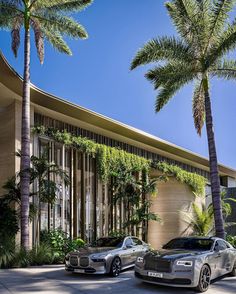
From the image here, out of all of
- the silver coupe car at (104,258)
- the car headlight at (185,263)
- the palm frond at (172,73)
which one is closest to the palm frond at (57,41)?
the palm frond at (172,73)

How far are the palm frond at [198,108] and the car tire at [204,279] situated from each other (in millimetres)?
10392

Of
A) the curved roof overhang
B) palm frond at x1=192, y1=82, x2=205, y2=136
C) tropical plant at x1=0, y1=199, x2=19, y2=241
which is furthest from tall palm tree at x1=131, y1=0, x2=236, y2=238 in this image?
tropical plant at x1=0, y1=199, x2=19, y2=241

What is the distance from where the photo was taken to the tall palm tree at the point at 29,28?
1599 centimetres

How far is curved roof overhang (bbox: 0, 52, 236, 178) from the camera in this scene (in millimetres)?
16889

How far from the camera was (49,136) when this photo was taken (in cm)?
2031

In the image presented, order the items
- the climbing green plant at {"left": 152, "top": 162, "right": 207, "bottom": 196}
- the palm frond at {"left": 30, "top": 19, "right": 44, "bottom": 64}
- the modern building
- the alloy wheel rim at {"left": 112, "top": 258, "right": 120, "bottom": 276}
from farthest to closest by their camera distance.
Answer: the climbing green plant at {"left": 152, "top": 162, "right": 207, "bottom": 196}
the modern building
the palm frond at {"left": 30, "top": 19, "right": 44, "bottom": 64}
the alloy wheel rim at {"left": 112, "top": 258, "right": 120, "bottom": 276}

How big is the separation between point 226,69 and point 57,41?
7.67 metres

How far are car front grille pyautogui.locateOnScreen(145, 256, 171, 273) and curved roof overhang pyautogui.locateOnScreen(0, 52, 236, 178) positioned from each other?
9.29m

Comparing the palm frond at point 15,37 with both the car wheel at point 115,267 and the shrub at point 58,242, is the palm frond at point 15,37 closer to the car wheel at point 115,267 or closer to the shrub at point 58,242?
the shrub at point 58,242

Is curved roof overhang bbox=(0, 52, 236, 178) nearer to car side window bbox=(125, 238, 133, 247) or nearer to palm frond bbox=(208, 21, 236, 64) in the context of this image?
palm frond bbox=(208, 21, 236, 64)

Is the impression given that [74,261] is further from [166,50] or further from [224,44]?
[224,44]

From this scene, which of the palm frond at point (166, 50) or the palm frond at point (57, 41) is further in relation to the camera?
the palm frond at point (57, 41)

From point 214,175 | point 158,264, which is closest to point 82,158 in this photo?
point 214,175

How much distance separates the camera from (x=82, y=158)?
2259cm
